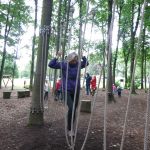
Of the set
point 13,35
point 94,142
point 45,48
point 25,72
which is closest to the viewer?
point 94,142

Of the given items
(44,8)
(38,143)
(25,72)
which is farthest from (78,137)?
(25,72)

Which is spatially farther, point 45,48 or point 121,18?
point 121,18

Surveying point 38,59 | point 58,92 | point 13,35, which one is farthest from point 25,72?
point 38,59

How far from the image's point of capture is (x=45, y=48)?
6953 mm

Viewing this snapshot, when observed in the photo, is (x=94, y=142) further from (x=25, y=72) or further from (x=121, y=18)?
(x=25, y=72)

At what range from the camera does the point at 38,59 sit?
704 cm

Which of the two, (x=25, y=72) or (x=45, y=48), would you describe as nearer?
(x=45, y=48)

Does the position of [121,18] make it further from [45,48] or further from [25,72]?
[25,72]

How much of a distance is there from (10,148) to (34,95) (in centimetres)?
185

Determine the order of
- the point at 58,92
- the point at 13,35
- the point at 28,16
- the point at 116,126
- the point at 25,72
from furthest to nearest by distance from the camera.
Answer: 1. the point at 25,72
2. the point at 13,35
3. the point at 28,16
4. the point at 58,92
5. the point at 116,126

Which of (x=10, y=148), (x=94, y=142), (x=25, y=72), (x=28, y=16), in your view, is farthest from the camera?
(x=25, y=72)

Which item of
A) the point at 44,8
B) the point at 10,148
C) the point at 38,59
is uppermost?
the point at 44,8

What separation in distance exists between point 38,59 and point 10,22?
65.2 ft

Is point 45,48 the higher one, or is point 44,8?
point 44,8
